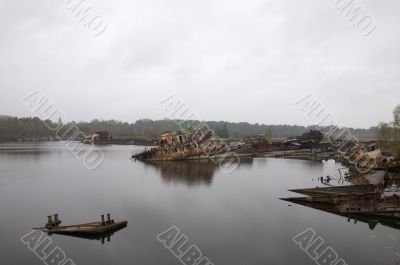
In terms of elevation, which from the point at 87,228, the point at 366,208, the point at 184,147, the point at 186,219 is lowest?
the point at 186,219

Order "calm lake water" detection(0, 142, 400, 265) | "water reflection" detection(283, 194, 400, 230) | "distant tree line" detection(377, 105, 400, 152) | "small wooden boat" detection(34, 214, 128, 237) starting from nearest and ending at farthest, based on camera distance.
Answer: "calm lake water" detection(0, 142, 400, 265), "small wooden boat" detection(34, 214, 128, 237), "water reflection" detection(283, 194, 400, 230), "distant tree line" detection(377, 105, 400, 152)

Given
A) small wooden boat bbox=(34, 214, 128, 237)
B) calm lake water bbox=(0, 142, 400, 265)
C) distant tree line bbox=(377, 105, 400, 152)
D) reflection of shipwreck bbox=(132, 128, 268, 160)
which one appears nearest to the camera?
calm lake water bbox=(0, 142, 400, 265)

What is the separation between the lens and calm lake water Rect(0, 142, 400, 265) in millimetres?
17344

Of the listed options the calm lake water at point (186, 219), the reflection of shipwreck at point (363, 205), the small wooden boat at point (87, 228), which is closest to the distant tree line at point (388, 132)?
the calm lake water at point (186, 219)

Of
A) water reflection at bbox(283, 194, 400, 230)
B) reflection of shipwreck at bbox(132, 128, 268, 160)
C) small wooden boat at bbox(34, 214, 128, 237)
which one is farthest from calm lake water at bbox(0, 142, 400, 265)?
reflection of shipwreck at bbox(132, 128, 268, 160)

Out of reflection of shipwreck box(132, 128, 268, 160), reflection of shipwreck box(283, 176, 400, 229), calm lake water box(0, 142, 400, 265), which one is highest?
reflection of shipwreck box(132, 128, 268, 160)

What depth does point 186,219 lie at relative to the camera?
23.5 metres

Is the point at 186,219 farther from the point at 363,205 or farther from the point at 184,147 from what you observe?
the point at 184,147

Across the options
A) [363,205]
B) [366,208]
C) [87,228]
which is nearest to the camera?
[87,228]

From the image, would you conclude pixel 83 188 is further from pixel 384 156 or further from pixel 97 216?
pixel 384 156

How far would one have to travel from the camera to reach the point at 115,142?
148 meters

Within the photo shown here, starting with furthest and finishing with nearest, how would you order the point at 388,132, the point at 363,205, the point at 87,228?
the point at 388,132, the point at 363,205, the point at 87,228

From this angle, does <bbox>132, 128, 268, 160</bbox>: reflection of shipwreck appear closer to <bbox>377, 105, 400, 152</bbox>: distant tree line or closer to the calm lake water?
the calm lake water

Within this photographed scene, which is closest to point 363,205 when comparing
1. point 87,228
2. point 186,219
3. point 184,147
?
point 186,219
